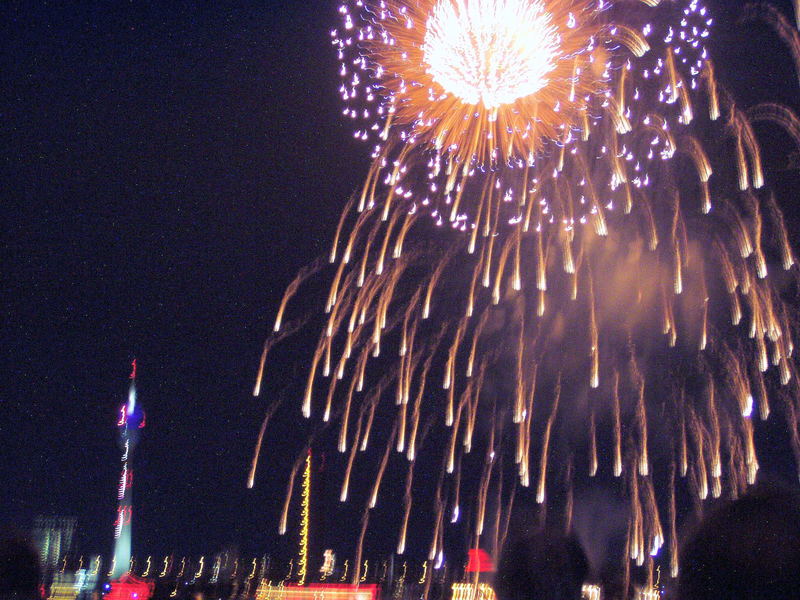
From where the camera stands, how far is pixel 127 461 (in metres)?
56.6

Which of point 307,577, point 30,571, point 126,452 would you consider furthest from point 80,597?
point 126,452

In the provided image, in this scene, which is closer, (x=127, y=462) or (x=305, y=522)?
(x=305, y=522)

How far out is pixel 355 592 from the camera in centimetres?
2155

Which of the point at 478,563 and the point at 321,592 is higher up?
the point at 478,563

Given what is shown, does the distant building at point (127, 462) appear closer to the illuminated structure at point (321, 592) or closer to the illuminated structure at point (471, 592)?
the illuminated structure at point (321, 592)

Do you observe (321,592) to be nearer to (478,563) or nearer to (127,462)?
(478,563)

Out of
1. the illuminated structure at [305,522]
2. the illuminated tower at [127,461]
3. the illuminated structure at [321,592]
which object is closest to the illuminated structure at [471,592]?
the illuminated structure at [321,592]

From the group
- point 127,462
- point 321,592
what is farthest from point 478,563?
point 127,462

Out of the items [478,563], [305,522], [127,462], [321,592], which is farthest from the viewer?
[127,462]

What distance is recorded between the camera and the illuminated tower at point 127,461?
5656 centimetres

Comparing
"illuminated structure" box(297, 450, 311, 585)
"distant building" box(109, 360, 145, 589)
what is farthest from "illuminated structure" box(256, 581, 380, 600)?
"distant building" box(109, 360, 145, 589)

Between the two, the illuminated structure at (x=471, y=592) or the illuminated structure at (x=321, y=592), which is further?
the illuminated structure at (x=321, y=592)

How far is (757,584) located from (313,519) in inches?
818

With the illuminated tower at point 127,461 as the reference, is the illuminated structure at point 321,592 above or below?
below
